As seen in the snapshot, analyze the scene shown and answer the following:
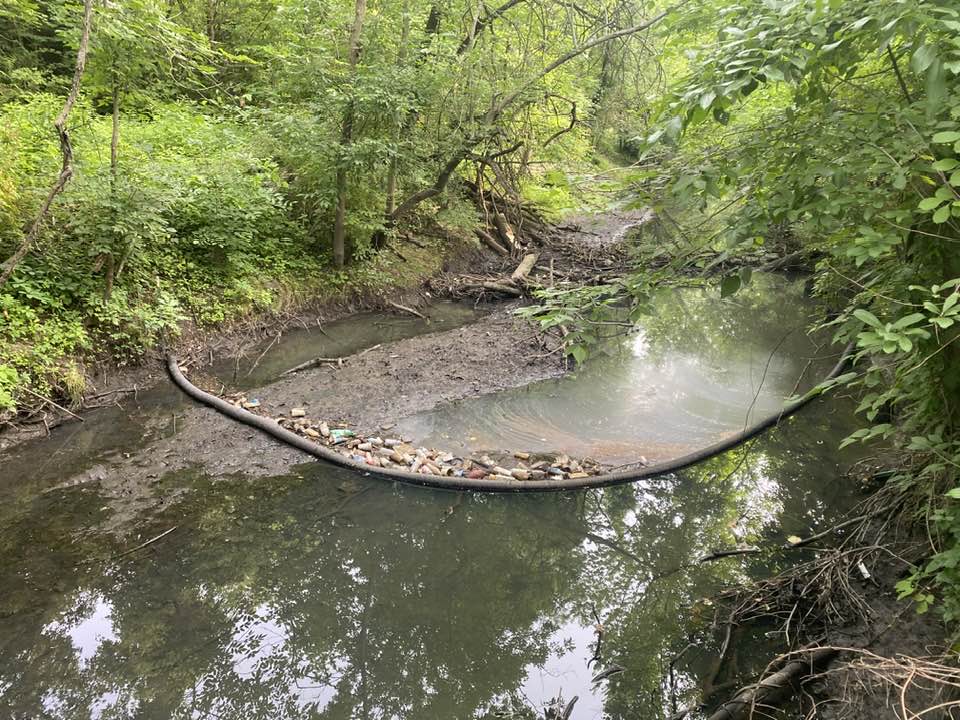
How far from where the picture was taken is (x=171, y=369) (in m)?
7.43

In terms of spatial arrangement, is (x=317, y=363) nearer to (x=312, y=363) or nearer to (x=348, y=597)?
(x=312, y=363)

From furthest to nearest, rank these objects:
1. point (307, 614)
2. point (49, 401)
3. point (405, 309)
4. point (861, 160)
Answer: point (405, 309) < point (49, 401) < point (307, 614) < point (861, 160)

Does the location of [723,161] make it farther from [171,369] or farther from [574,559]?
[171,369]

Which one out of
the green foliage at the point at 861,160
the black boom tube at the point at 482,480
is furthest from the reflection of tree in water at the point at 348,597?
the green foliage at the point at 861,160

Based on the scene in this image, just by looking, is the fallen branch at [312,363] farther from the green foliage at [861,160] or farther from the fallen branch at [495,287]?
the green foliage at [861,160]

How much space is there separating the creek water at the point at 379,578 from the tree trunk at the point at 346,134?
4.03 metres

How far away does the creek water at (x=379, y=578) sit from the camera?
3.85m

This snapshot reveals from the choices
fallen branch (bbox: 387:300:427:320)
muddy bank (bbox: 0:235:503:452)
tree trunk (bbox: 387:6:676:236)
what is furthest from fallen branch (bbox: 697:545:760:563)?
fallen branch (bbox: 387:300:427:320)

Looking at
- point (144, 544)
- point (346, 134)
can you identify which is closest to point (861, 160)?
point (144, 544)

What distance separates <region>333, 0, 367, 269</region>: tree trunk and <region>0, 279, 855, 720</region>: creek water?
13.2ft

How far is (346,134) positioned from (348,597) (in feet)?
22.4

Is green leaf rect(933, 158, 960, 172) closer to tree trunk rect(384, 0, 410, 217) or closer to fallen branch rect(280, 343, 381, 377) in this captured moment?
fallen branch rect(280, 343, 381, 377)

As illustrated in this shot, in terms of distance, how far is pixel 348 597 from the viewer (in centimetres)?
466

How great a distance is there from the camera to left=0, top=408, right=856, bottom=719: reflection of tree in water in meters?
3.81
